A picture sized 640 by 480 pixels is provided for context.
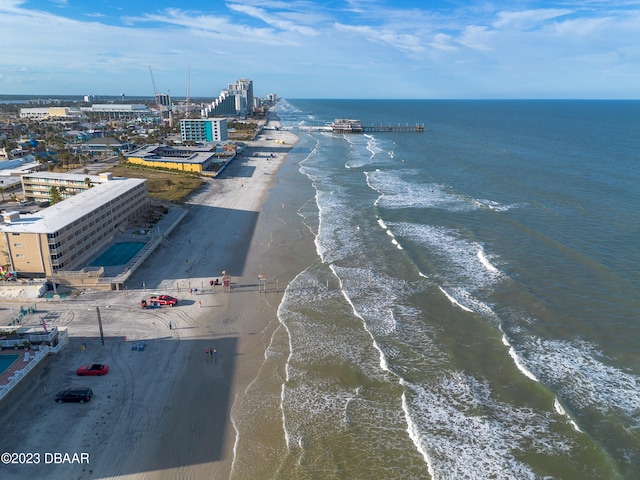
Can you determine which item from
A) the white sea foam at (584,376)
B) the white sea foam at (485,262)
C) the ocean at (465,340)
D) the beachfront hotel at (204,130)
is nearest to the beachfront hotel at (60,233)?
the ocean at (465,340)

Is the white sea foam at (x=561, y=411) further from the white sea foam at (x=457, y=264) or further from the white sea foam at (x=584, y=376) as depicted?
the white sea foam at (x=457, y=264)

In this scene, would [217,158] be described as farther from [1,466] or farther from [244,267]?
[1,466]

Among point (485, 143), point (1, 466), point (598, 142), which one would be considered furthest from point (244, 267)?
point (598, 142)

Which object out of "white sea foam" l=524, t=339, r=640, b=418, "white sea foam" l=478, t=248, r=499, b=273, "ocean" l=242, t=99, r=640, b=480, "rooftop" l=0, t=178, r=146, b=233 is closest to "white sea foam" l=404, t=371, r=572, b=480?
"ocean" l=242, t=99, r=640, b=480

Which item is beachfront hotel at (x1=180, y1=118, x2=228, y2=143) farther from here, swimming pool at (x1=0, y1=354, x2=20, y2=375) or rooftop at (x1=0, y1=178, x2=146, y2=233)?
swimming pool at (x1=0, y1=354, x2=20, y2=375)

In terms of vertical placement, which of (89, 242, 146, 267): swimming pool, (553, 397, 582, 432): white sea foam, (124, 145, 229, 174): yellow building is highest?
(124, 145, 229, 174): yellow building

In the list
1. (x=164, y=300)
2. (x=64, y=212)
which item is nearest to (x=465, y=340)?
(x=164, y=300)
